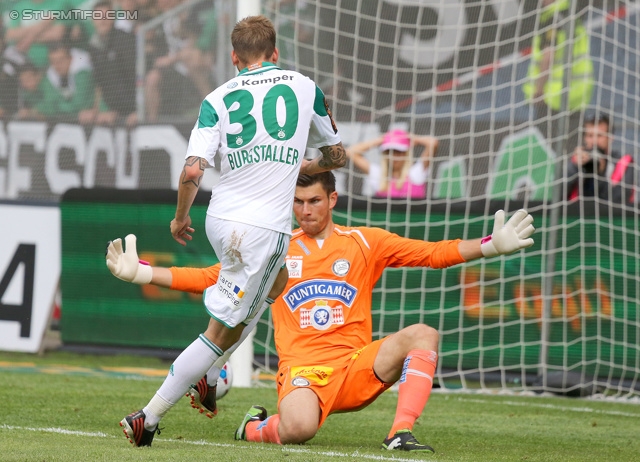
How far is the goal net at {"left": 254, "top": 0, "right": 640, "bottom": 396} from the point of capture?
31.1 feet

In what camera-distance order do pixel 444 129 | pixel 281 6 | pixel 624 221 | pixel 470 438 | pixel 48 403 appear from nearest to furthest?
pixel 470 438 < pixel 48 403 < pixel 624 221 < pixel 281 6 < pixel 444 129

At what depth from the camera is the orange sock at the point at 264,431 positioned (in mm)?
5645

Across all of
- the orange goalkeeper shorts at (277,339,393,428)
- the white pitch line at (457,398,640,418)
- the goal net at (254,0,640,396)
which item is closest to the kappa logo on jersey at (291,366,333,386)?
the orange goalkeeper shorts at (277,339,393,428)

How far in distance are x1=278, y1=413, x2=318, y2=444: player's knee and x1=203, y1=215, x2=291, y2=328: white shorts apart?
2.32 ft

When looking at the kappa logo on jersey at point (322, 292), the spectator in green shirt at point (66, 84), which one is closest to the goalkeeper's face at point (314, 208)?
the kappa logo on jersey at point (322, 292)

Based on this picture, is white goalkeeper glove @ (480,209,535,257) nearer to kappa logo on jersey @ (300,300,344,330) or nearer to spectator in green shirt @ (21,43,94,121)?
kappa logo on jersey @ (300,300,344,330)

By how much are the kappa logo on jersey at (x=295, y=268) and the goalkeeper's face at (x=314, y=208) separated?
0.19 m

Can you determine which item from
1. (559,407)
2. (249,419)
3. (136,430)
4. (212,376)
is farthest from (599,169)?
(136,430)

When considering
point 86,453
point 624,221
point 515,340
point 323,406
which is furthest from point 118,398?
point 624,221

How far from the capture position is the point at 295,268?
5.97m

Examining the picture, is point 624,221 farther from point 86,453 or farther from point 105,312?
point 86,453

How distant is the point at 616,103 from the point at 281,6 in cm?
315

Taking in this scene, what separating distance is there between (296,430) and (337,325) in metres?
0.65

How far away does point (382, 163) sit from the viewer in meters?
10.6
